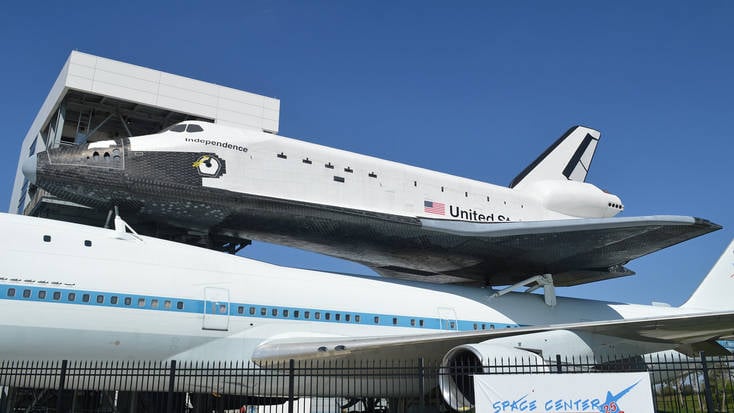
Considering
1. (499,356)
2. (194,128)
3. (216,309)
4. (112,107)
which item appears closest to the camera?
(499,356)

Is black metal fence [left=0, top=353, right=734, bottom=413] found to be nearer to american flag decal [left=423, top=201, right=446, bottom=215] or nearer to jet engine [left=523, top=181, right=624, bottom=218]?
american flag decal [left=423, top=201, right=446, bottom=215]

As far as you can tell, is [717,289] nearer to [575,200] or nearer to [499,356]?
[575,200]

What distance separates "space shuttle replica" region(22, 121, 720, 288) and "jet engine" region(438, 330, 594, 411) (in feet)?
18.0

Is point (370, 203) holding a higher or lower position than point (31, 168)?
higher

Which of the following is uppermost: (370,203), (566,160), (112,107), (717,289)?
(112,107)

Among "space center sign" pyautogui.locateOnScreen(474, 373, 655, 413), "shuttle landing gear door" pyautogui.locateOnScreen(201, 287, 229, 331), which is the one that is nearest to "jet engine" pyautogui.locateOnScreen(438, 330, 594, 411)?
"space center sign" pyautogui.locateOnScreen(474, 373, 655, 413)

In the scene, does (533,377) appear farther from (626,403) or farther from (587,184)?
(587,184)

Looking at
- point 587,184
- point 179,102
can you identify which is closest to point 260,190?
point 179,102

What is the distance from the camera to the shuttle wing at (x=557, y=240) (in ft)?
61.7

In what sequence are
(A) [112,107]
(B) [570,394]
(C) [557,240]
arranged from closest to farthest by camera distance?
(B) [570,394] < (C) [557,240] < (A) [112,107]

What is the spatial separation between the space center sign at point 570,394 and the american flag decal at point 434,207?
984 centimetres

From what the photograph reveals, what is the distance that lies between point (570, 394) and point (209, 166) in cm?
1022

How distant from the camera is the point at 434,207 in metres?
19.5

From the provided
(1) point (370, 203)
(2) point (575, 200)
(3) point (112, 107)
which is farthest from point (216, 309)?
(2) point (575, 200)
